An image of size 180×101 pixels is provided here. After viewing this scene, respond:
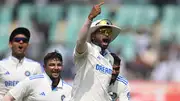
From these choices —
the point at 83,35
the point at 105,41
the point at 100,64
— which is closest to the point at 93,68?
the point at 100,64

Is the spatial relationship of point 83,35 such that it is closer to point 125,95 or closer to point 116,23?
point 125,95

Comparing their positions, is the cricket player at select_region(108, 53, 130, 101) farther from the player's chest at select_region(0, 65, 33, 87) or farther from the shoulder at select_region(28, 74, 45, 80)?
the player's chest at select_region(0, 65, 33, 87)

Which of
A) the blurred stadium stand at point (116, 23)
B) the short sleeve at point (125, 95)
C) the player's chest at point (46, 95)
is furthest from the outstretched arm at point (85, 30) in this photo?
the blurred stadium stand at point (116, 23)

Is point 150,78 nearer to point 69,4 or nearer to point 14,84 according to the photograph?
point 69,4

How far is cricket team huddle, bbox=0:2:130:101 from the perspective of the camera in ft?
28.7

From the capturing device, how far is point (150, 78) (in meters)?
17.9

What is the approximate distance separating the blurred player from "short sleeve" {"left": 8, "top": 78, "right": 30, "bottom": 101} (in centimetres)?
53

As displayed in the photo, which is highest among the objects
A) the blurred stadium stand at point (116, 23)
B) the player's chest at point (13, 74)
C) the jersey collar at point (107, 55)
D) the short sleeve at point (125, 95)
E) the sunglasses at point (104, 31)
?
the sunglasses at point (104, 31)

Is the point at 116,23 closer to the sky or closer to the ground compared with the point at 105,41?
closer to the ground

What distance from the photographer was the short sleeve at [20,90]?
9.84 metres

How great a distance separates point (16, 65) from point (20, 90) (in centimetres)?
88

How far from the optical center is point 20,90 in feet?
32.3

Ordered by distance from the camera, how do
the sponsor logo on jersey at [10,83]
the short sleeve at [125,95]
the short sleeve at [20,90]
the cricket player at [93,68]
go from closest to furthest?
the cricket player at [93,68], the short sleeve at [20,90], the short sleeve at [125,95], the sponsor logo on jersey at [10,83]

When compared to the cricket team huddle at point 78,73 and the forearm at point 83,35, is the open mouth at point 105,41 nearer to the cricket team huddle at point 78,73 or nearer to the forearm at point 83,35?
the cricket team huddle at point 78,73
